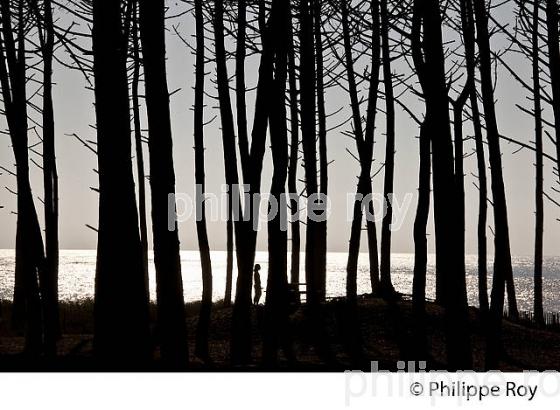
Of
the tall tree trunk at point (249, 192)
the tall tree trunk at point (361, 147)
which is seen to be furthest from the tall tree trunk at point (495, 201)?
the tall tree trunk at point (249, 192)

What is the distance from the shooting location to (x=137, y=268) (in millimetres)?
8469

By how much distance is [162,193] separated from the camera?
9.10 meters

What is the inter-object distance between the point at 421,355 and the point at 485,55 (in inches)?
173

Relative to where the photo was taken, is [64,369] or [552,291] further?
[552,291]

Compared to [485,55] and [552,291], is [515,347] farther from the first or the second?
[552,291]

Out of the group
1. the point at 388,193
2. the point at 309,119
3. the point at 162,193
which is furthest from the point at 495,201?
the point at 388,193

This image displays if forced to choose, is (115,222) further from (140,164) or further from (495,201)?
(140,164)

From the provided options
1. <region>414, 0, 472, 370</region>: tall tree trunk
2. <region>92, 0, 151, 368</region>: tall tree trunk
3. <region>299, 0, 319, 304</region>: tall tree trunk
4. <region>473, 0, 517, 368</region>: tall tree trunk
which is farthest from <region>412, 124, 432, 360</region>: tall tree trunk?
<region>92, 0, 151, 368</region>: tall tree trunk

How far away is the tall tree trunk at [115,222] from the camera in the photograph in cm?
837

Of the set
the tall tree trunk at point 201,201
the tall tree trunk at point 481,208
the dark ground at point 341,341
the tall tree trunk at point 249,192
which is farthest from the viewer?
the tall tree trunk at point 481,208

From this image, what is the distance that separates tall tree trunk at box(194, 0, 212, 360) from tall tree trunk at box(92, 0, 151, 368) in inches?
116

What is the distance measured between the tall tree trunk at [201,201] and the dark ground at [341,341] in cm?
52

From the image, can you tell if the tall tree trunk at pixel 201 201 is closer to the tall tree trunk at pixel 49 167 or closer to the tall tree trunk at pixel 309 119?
the tall tree trunk at pixel 309 119
